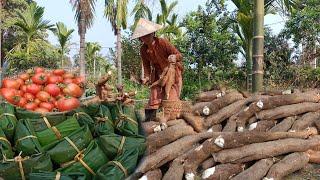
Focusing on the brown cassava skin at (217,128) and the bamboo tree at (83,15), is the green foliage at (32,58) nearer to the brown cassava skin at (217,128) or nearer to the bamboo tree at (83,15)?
the bamboo tree at (83,15)

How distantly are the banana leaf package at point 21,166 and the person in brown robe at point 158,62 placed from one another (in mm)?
1747

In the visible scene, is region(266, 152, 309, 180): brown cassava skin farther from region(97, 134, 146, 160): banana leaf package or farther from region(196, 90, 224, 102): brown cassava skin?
region(196, 90, 224, 102): brown cassava skin

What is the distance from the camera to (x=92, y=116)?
3.67m

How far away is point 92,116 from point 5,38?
21.7 m

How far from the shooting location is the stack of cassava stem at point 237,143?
3779 mm

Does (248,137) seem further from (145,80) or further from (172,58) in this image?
(145,80)

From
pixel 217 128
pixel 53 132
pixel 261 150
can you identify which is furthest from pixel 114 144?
pixel 217 128

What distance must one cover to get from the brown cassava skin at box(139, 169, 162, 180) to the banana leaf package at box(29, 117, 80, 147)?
73cm

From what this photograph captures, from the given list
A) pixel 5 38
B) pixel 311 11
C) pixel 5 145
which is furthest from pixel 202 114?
pixel 5 38

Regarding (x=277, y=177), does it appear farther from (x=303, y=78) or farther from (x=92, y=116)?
(x=303, y=78)

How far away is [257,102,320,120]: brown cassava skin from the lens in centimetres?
478

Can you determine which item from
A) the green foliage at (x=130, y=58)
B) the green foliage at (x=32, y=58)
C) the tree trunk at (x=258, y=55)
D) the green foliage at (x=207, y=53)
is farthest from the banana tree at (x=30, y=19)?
the tree trunk at (x=258, y=55)

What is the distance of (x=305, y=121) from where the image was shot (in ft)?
15.4

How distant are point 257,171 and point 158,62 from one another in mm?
1657
